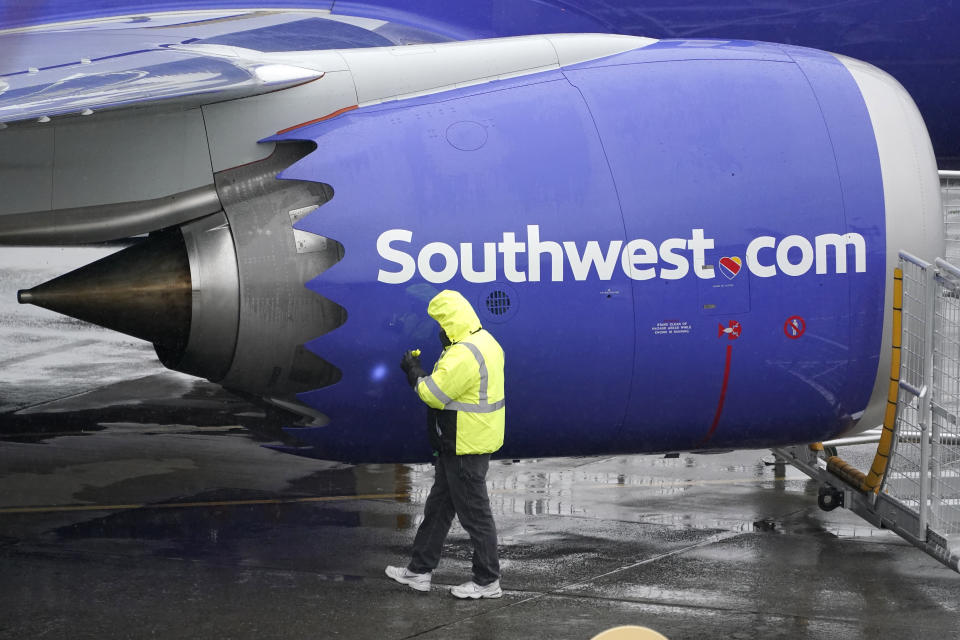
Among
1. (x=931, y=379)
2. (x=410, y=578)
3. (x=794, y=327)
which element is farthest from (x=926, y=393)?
(x=410, y=578)

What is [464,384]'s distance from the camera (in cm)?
714

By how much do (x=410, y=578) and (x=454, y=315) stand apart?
1.91 metres

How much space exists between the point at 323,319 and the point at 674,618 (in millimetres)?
2879

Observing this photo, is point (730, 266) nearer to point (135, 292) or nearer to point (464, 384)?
point (464, 384)

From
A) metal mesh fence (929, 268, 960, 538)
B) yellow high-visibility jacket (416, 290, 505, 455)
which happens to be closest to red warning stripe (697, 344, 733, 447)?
metal mesh fence (929, 268, 960, 538)

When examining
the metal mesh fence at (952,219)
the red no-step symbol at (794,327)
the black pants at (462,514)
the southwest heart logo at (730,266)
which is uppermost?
the metal mesh fence at (952,219)

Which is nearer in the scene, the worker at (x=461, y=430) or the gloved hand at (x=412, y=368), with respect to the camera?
the worker at (x=461, y=430)

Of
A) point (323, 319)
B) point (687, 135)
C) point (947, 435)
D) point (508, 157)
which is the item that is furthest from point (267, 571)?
point (947, 435)

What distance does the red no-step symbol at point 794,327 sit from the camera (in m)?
7.67

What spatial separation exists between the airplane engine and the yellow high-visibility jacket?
25 centimetres

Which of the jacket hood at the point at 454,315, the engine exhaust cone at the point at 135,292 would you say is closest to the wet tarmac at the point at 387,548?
the engine exhaust cone at the point at 135,292

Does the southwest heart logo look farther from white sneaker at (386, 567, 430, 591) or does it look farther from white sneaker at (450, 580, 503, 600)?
white sneaker at (386, 567, 430, 591)

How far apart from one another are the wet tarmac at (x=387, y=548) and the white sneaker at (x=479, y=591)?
55 mm

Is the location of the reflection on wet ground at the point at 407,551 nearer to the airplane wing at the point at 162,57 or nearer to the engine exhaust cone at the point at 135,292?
the engine exhaust cone at the point at 135,292
